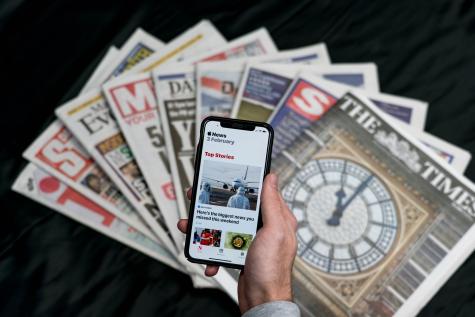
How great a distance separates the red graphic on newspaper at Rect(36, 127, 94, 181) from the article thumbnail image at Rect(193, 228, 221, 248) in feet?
1.06

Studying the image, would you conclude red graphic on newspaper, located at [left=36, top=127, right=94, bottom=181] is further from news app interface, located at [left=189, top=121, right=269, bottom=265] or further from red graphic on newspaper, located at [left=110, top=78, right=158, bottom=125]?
news app interface, located at [left=189, top=121, right=269, bottom=265]

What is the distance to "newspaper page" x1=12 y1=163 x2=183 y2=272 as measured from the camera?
32.8 inches

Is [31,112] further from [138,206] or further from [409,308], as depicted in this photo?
[409,308]

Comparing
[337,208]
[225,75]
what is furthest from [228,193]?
[225,75]

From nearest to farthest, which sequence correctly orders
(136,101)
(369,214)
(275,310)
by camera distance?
1. (275,310)
2. (369,214)
3. (136,101)

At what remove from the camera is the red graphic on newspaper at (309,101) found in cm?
89

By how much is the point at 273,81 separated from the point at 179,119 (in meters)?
0.18

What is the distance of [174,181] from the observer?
2.82ft

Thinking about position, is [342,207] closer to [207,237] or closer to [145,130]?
[207,237]

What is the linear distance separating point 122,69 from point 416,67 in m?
0.55

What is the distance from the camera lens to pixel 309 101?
2.93ft

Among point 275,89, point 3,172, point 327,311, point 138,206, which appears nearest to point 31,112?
point 3,172

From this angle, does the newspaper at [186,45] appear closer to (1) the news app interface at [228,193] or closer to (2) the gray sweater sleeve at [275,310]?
(1) the news app interface at [228,193]

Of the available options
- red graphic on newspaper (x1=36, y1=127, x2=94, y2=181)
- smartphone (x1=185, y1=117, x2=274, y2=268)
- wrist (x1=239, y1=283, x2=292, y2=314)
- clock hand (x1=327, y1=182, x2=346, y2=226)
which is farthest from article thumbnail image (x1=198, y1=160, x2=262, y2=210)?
red graphic on newspaper (x1=36, y1=127, x2=94, y2=181)
